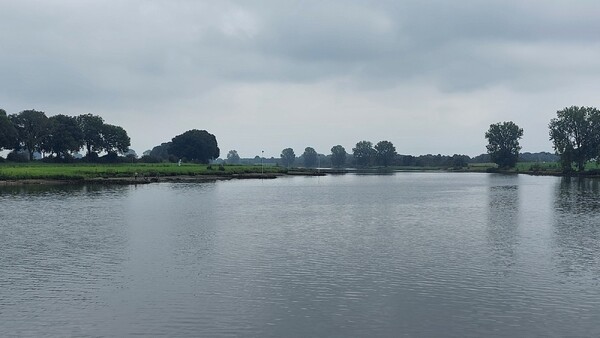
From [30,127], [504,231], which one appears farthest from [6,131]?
[504,231]

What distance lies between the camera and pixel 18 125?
16662 cm

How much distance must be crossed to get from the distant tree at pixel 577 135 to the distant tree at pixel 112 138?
168 metres

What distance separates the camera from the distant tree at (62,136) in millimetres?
170188

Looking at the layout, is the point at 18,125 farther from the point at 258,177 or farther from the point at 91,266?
the point at 91,266

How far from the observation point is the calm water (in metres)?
19.7

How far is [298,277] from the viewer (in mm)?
26828

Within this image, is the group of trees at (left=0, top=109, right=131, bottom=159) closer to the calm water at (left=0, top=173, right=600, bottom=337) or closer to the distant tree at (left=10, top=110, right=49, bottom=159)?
the distant tree at (left=10, top=110, right=49, bottom=159)

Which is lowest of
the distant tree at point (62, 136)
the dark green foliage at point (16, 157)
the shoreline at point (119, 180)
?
the shoreline at point (119, 180)

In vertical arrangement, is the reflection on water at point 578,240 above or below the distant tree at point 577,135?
below

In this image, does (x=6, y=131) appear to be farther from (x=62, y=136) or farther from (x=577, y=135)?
(x=577, y=135)

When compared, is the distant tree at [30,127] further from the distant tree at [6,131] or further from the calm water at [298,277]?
the calm water at [298,277]

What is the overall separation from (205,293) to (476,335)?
1237 centimetres

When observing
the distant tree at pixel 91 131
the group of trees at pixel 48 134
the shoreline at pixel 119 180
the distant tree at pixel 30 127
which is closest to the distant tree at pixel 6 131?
the group of trees at pixel 48 134

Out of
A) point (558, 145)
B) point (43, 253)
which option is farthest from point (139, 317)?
point (558, 145)
